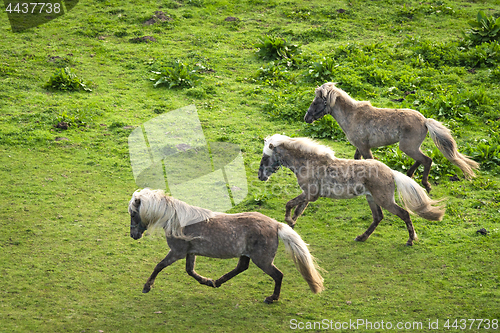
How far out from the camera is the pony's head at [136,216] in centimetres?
687

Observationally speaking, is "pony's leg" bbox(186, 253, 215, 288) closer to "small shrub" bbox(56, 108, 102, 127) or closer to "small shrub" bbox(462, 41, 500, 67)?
"small shrub" bbox(56, 108, 102, 127)

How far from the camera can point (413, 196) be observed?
7.96 meters

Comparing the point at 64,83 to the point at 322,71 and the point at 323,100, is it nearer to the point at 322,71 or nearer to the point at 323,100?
the point at 322,71

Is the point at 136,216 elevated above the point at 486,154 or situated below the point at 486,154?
above

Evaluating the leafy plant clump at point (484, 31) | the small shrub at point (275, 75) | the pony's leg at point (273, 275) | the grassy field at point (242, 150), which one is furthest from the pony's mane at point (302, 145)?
the leafy plant clump at point (484, 31)

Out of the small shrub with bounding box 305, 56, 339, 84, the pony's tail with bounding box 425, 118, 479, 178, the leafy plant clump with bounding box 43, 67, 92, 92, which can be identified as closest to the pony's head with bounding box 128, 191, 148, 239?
the pony's tail with bounding box 425, 118, 479, 178

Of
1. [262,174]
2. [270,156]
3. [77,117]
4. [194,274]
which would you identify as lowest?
[194,274]

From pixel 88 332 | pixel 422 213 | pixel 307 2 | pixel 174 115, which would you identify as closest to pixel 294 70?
pixel 174 115

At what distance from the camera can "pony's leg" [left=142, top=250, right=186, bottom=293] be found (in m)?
6.91

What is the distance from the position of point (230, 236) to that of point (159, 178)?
3856 millimetres

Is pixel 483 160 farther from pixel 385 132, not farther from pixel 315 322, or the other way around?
pixel 315 322

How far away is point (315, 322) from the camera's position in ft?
21.4

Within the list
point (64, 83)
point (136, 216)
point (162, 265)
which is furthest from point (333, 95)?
point (64, 83)

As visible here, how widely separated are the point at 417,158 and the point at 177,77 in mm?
7086
